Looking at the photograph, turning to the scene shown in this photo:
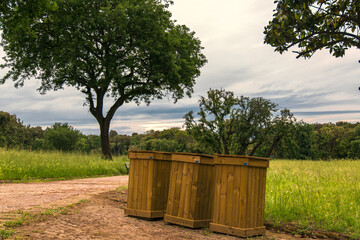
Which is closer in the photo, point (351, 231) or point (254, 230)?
point (254, 230)

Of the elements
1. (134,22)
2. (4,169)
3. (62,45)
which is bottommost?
(4,169)

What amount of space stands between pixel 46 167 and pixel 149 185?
11.5m

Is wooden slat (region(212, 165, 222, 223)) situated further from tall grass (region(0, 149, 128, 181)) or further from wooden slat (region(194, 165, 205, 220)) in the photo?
tall grass (region(0, 149, 128, 181))

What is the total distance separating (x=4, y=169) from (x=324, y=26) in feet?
45.3

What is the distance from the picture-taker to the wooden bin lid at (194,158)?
238 inches

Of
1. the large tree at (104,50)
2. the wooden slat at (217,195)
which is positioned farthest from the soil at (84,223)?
the large tree at (104,50)

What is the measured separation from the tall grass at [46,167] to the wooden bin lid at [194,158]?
10.6 meters

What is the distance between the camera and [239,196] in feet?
18.6

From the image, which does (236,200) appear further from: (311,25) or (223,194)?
(311,25)

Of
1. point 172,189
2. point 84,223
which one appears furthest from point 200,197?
point 84,223

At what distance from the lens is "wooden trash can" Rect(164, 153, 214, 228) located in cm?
605

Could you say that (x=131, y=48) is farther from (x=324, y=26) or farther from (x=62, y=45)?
(x=324, y=26)

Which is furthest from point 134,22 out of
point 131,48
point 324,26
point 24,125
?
point 24,125

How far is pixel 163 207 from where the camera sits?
22.3ft
